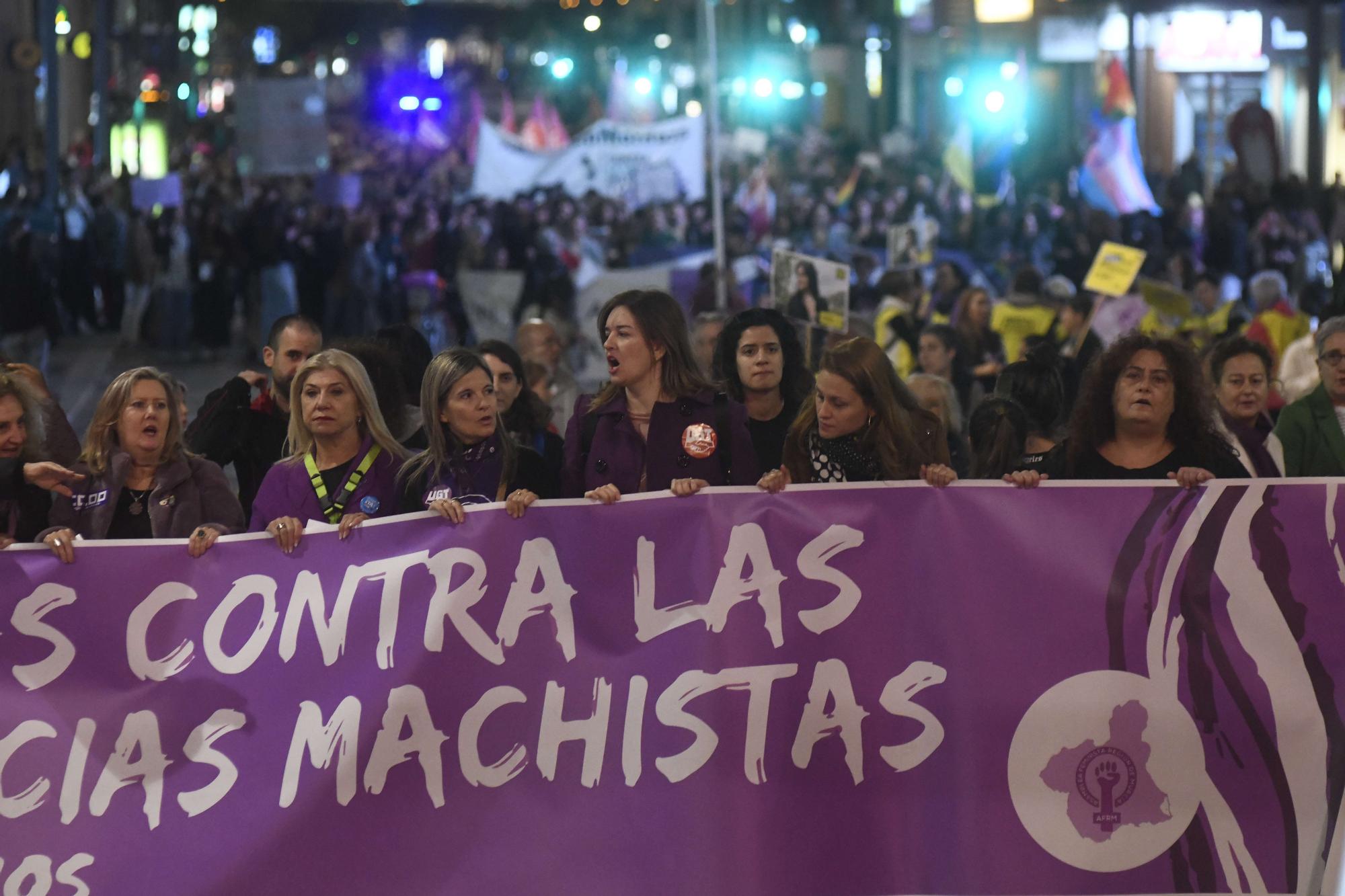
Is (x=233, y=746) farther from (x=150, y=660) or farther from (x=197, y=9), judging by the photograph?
Result: (x=197, y=9)

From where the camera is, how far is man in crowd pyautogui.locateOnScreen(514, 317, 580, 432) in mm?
9539

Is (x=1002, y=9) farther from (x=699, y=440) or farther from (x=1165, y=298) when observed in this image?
(x=699, y=440)

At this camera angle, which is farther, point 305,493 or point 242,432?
point 242,432

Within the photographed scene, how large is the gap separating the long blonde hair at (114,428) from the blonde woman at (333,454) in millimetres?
285

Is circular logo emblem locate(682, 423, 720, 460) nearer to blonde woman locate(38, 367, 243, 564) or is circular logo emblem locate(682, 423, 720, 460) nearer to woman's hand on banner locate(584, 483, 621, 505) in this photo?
woman's hand on banner locate(584, 483, 621, 505)

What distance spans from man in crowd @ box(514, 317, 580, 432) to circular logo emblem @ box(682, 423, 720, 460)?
3651mm

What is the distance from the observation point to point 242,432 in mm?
7012


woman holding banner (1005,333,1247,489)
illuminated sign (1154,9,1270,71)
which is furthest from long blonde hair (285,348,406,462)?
illuminated sign (1154,9,1270,71)

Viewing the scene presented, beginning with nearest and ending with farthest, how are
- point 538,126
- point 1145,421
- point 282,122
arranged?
point 1145,421, point 282,122, point 538,126

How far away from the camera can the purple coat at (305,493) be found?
5715 mm

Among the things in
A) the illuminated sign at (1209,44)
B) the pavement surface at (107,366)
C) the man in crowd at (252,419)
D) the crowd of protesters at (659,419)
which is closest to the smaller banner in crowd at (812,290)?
the crowd of protesters at (659,419)

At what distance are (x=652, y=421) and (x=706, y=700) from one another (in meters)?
0.95

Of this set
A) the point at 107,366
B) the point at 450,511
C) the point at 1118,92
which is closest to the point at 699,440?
the point at 450,511

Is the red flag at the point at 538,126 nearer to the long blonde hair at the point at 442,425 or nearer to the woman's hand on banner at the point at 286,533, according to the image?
the long blonde hair at the point at 442,425
